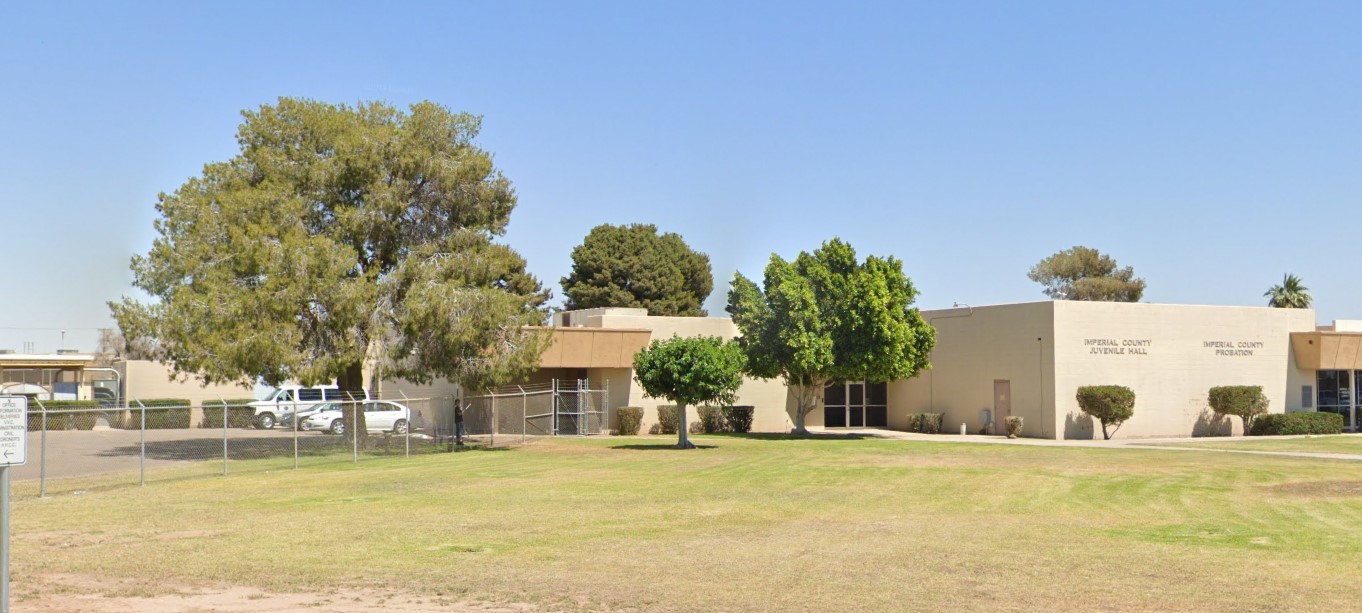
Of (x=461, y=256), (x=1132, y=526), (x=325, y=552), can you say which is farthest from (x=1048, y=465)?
(x=325, y=552)

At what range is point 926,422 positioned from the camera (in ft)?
171

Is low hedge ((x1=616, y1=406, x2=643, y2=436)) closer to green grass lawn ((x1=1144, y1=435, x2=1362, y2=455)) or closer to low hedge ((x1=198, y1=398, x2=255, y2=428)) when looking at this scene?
low hedge ((x1=198, y1=398, x2=255, y2=428))

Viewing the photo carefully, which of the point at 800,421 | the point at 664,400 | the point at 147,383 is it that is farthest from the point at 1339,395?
the point at 147,383

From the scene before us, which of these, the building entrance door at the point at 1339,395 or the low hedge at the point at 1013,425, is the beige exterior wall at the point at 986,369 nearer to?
the low hedge at the point at 1013,425

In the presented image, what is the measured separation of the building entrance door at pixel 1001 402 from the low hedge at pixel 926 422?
2.42 meters

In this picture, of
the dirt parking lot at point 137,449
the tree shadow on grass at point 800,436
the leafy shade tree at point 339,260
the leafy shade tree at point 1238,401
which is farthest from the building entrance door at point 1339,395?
the dirt parking lot at point 137,449

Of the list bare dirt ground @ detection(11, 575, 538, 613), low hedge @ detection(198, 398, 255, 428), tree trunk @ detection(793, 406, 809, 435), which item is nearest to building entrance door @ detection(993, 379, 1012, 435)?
tree trunk @ detection(793, 406, 809, 435)

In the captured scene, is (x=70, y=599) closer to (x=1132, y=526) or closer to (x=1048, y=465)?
(x=1132, y=526)

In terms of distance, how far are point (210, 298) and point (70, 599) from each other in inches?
981

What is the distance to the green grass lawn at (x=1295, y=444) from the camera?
41.2m

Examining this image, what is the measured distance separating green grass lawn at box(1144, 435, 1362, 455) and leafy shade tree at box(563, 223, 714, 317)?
45.0 meters

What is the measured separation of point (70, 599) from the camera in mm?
12961

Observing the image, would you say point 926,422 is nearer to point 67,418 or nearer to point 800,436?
point 800,436

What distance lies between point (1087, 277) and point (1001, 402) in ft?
198
